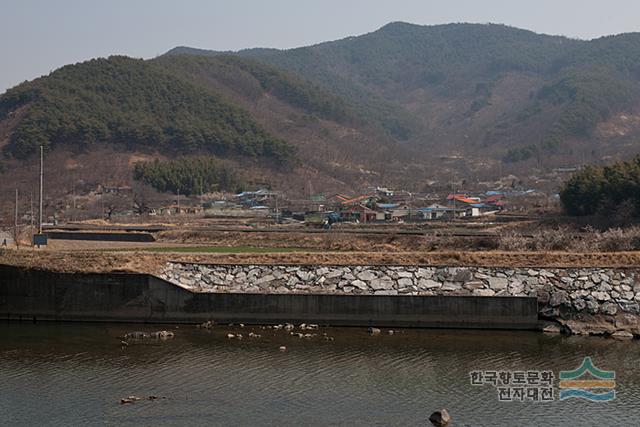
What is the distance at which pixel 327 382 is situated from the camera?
2420 centimetres

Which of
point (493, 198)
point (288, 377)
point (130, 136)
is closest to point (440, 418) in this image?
point (288, 377)

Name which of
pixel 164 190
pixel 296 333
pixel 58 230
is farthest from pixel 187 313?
pixel 164 190

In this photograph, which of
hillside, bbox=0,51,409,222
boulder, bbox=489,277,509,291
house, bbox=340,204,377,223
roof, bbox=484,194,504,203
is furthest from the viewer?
hillside, bbox=0,51,409,222

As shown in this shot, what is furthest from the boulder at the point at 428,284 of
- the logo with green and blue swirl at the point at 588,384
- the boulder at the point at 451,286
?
the logo with green and blue swirl at the point at 588,384

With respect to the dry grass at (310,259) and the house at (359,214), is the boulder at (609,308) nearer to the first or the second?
the dry grass at (310,259)

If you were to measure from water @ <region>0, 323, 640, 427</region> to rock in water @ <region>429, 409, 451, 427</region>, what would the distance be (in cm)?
24

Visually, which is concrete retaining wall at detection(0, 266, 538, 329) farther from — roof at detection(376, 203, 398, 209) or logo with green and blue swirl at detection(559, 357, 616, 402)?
roof at detection(376, 203, 398, 209)

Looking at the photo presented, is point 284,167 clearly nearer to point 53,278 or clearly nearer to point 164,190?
point 164,190

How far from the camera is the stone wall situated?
30.8m

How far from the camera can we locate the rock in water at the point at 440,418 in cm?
2027

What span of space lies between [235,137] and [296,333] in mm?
111736

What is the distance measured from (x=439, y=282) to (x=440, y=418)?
12172 mm

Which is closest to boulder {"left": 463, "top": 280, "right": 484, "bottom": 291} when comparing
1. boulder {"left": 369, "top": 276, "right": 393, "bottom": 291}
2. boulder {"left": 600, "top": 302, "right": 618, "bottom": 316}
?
boulder {"left": 369, "top": 276, "right": 393, "bottom": 291}

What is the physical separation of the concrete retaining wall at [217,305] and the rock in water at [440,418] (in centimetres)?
1056
